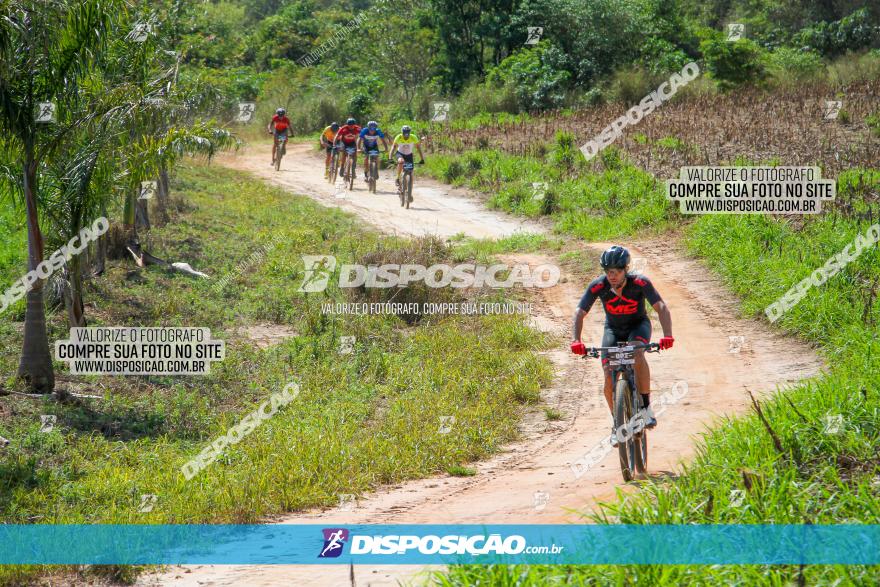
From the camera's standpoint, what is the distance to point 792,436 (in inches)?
289

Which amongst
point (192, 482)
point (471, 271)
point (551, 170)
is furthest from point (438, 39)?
point (192, 482)

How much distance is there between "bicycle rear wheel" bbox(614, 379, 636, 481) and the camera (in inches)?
317

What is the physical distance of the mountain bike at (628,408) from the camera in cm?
805

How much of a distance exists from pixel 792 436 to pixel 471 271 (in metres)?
9.87

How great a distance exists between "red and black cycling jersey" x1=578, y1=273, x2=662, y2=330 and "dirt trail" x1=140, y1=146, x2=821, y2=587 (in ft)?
4.81

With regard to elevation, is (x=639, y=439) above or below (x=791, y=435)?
below

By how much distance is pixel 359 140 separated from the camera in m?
25.6

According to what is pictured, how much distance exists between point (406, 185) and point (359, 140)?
13.0 ft
